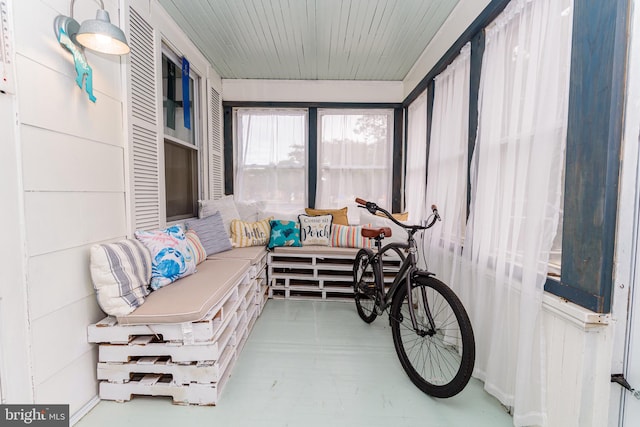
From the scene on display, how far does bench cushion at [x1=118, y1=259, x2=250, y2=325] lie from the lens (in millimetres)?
1491

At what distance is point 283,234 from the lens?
3254 millimetres

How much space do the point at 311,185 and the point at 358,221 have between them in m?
0.79

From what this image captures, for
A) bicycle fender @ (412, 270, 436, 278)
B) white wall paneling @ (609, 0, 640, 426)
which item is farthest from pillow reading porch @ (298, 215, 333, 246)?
white wall paneling @ (609, 0, 640, 426)

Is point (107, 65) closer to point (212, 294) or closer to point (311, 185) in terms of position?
point (212, 294)

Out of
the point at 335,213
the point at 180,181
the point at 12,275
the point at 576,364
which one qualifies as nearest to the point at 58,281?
the point at 12,275

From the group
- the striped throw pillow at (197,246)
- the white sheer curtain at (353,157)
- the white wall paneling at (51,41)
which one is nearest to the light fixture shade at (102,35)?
the white wall paneling at (51,41)

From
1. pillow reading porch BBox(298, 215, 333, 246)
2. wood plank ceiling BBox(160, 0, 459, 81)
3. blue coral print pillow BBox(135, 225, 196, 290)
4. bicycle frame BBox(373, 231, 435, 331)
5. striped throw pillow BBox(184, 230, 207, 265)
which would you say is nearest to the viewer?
bicycle frame BBox(373, 231, 435, 331)

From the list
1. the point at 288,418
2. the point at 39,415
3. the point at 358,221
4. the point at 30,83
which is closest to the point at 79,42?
the point at 30,83

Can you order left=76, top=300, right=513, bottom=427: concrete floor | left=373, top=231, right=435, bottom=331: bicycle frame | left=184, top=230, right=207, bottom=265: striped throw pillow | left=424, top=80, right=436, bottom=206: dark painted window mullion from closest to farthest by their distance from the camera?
1. left=76, top=300, right=513, bottom=427: concrete floor
2. left=373, top=231, right=435, bottom=331: bicycle frame
3. left=184, top=230, right=207, bottom=265: striped throw pillow
4. left=424, top=80, right=436, bottom=206: dark painted window mullion

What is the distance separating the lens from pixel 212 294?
1681 millimetres

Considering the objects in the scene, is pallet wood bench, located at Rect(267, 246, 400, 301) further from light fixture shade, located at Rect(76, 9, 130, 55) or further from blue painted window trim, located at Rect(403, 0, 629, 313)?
light fixture shade, located at Rect(76, 9, 130, 55)

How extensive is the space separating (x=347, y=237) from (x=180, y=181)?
185 centimetres

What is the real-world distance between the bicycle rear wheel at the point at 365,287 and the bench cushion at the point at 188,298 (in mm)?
1043

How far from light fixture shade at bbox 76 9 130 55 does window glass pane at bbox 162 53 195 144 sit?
1.04m
